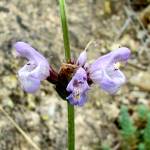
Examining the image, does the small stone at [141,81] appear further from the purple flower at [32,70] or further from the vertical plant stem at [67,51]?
the purple flower at [32,70]

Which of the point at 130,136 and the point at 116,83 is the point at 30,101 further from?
the point at 116,83

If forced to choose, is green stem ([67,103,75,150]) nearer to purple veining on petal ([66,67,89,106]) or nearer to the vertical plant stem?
the vertical plant stem

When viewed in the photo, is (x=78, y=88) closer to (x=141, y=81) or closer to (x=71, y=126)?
(x=71, y=126)

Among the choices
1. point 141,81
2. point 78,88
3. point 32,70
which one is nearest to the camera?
point 78,88

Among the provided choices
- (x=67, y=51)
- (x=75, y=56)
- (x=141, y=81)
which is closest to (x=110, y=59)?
(x=67, y=51)

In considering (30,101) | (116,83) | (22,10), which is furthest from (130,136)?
(116,83)

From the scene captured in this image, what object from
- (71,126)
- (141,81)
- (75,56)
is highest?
(71,126)

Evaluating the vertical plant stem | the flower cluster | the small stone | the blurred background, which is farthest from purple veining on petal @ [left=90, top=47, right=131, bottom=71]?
the small stone
